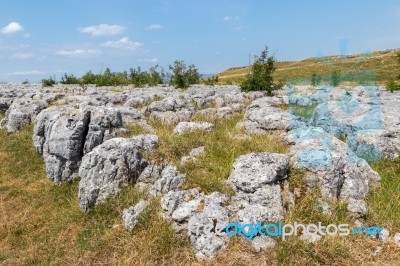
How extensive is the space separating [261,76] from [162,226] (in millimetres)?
17818

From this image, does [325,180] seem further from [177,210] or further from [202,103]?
[202,103]

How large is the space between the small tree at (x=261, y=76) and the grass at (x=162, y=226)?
13.4 metres

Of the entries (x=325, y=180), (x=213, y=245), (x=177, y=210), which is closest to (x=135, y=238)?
(x=177, y=210)

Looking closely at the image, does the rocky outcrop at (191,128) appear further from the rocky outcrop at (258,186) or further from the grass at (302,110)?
the grass at (302,110)

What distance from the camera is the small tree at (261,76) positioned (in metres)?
22.9

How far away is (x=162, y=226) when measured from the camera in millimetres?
6582

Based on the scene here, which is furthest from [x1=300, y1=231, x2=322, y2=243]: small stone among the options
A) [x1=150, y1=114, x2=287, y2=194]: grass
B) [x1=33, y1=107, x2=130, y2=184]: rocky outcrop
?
[x1=33, y1=107, x2=130, y2=184]: rocky outcrop

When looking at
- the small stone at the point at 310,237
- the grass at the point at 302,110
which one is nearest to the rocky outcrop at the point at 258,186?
the small stone at the point at 310,237

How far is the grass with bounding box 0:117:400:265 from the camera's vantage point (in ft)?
18.8

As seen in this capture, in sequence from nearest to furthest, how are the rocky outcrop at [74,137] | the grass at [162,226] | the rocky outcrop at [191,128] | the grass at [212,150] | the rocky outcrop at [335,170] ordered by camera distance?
the grass at [162,226]
the rocky outcrop at [335,170]
the grass at [212,150]
the rocky outcrop at [74,137]
the rocky outcrop at [191,128]

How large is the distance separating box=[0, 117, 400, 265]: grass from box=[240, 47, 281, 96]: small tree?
43.9 feet

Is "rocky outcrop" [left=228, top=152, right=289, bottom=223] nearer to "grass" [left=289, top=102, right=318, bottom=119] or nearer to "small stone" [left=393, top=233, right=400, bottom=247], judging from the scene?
"small stone" [left=393, top=233, right=400, bottom=247]

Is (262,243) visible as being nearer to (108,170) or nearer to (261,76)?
(108,170)

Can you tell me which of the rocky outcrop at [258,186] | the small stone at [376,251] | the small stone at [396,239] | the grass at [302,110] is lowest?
the small stone at [376,251]
